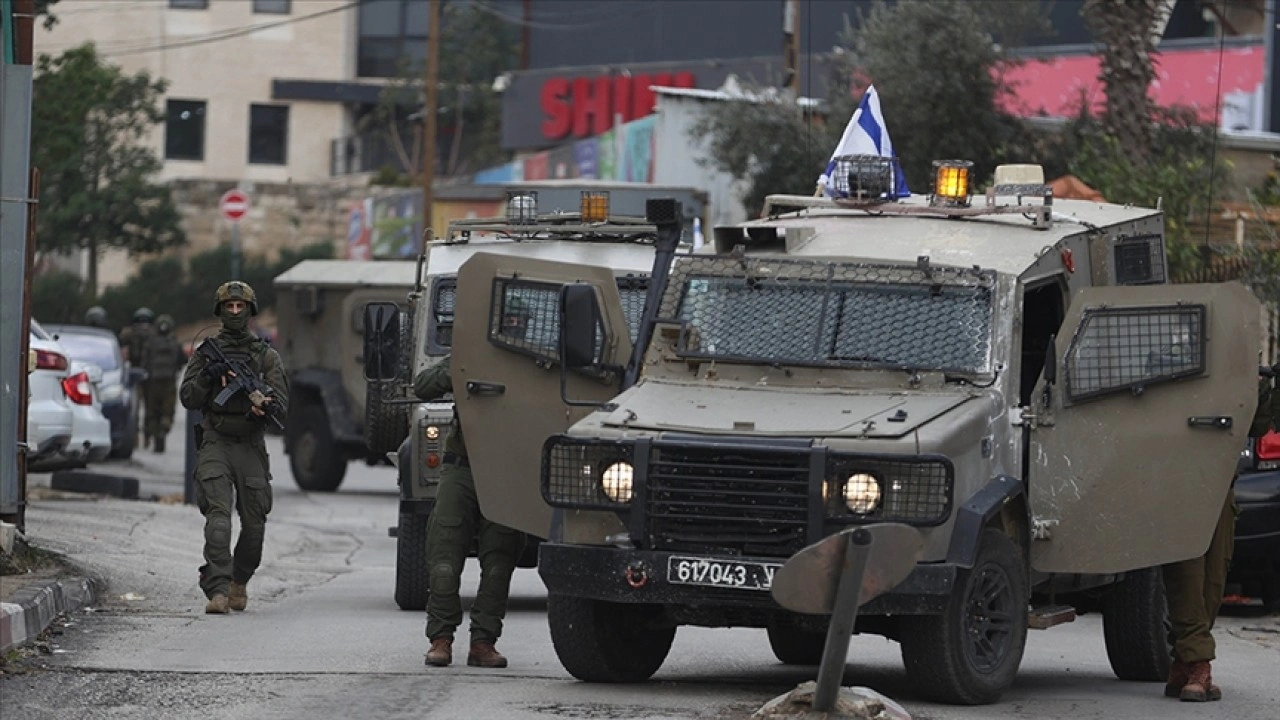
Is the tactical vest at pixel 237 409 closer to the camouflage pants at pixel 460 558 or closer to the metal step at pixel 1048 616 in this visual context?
the camouflage pants at pixel 460 558

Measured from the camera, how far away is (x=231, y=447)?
44.8 ft

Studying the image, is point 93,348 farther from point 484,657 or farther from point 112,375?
point 484,657

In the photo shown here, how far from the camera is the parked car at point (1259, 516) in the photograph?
567 inches

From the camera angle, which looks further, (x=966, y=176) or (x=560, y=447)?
(x=966, y=176)

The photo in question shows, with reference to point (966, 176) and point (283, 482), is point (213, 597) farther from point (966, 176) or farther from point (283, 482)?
point (283, 482)

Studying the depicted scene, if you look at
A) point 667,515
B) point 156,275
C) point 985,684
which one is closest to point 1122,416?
point 985,684

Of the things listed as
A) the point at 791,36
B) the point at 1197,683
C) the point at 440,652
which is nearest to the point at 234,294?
the point at 440,652

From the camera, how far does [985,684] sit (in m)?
9.98

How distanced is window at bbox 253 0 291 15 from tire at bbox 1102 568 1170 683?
5631cm

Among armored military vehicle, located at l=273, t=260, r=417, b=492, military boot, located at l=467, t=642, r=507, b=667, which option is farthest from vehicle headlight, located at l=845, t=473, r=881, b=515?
armored military vehicle, located at l=273, t=260, r=417, b=492

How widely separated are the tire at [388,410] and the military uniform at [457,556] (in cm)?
280

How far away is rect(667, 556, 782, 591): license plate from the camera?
9.46m

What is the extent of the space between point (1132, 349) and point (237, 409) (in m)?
5.35

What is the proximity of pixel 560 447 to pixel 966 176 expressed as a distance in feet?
9.62
